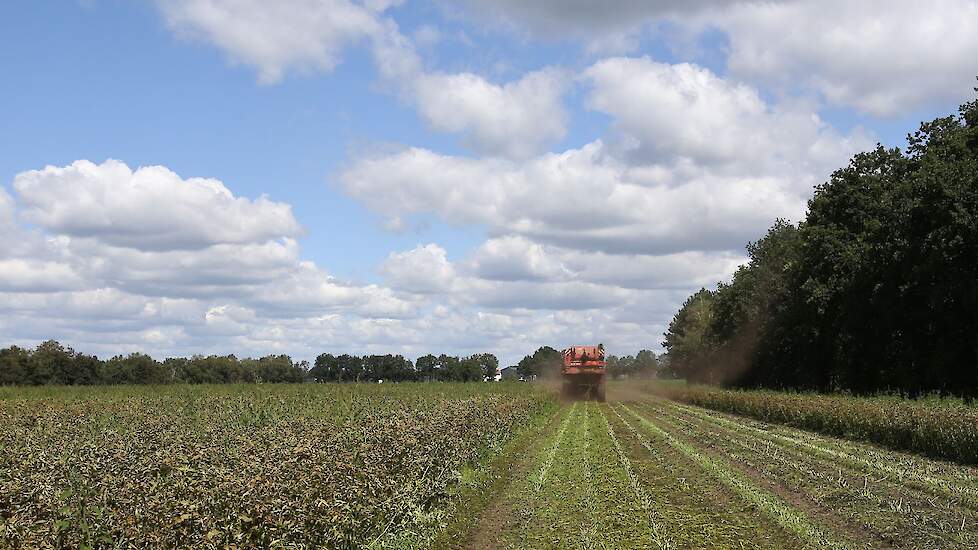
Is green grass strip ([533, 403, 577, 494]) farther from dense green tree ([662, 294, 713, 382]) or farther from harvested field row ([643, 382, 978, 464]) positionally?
dense green tree ([662, 294, 713, 382])

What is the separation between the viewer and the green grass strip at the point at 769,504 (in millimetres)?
12844

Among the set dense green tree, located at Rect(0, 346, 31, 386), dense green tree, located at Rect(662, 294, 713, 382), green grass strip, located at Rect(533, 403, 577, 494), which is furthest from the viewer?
dense green tree, located at Rect(662, 294, 713, 382)

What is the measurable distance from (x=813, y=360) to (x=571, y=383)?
70.7 ft

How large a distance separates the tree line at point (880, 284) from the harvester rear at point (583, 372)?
50.7ft

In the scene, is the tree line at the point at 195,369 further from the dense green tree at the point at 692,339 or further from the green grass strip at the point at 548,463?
the dense green tree at the point at 692,339

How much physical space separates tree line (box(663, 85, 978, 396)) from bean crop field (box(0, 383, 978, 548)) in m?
17.1

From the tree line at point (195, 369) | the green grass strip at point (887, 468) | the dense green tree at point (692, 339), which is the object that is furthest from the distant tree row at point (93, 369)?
the dense green tree at point (692, 339)

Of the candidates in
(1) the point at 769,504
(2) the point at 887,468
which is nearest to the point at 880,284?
(2) the point at 887,468

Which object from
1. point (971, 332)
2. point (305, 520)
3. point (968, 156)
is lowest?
point (305, 520)

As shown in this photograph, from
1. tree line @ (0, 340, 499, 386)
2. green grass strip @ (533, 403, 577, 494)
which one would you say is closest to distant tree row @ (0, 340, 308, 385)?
tree line @ (0, 340, 499, 386)

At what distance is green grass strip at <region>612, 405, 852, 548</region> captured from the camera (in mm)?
12844

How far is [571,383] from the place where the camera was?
57.6m

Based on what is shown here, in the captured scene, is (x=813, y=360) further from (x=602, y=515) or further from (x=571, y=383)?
(x=602, y=515)

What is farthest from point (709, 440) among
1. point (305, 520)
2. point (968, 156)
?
point (968, 156)
